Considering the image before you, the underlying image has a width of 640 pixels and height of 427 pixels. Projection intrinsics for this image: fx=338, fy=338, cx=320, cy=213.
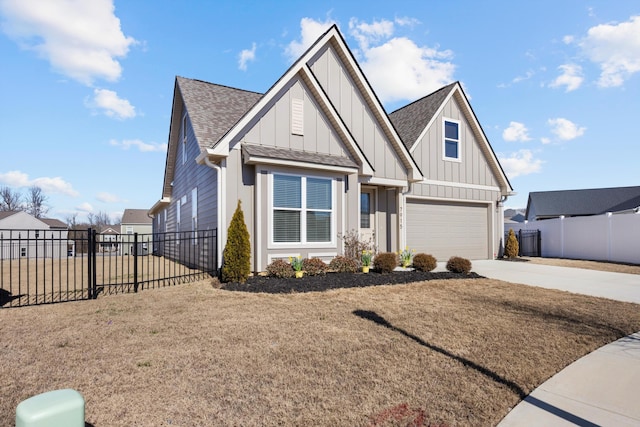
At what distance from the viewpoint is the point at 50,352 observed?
14.1 feet

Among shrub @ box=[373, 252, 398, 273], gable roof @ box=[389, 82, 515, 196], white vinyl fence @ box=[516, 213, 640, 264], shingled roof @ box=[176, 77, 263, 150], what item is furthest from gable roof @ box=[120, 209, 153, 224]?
white vinyl fence @ box=[516, 213, 640, 264]

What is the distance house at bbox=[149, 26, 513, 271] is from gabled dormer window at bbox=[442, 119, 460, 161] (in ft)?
0.16

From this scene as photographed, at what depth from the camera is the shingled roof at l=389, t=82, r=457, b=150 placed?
1446cm

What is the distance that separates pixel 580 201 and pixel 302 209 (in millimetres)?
42921

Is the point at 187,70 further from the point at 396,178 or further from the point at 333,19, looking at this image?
the point at 396,178

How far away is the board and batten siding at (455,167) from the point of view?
47.0 feet

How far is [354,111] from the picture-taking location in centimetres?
1222

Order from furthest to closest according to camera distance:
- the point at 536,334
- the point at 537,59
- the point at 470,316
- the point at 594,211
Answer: the point at 594,211 → the point at 537,59 → the point at 470,316 → the point at 536,334

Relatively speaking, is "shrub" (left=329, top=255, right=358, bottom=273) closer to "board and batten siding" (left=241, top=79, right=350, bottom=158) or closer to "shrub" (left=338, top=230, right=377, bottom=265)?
"shrub" (left=338, top=230, right=377, bottom=265)

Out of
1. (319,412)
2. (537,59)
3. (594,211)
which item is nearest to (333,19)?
(537,59)

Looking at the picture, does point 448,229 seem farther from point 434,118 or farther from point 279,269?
point 279,269

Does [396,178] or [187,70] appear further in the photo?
[187,70]

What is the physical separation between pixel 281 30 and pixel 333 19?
2113mm

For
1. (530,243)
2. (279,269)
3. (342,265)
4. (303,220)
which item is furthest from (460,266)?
(530,243)
